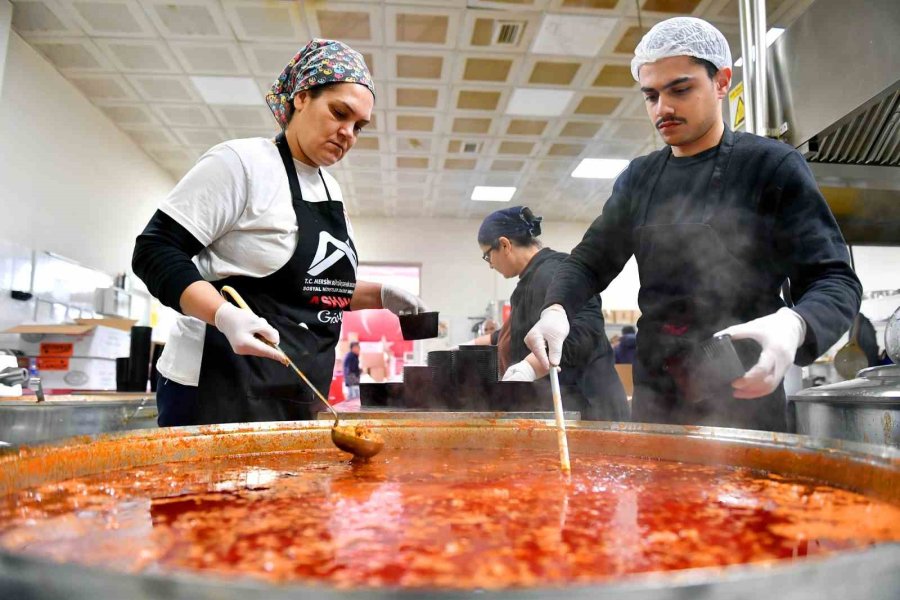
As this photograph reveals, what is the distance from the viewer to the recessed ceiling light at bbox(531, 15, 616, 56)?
5.02m

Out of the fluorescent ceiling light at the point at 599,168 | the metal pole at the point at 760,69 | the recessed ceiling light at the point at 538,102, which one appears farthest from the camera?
the fluorescent ceiling light at the point at 599,168

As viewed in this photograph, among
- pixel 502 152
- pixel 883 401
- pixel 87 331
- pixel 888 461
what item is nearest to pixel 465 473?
pixel 888 461

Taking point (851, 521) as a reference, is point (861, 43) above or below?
above

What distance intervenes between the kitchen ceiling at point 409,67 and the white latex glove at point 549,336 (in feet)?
13.0

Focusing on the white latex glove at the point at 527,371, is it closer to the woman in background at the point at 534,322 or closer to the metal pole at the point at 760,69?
the woman in background at the point at 534,322

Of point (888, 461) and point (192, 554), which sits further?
point (888, 461)

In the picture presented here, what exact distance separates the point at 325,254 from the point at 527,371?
929 mm

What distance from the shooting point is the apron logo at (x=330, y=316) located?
169 cm

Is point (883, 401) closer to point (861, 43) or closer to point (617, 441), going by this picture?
point (617, 441)

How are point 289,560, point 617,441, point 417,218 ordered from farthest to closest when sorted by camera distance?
point 417,218, point 617,441, point 289,560

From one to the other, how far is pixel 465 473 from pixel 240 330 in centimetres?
63

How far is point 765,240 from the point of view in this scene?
152 centimetres

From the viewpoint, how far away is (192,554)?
0.57 metres

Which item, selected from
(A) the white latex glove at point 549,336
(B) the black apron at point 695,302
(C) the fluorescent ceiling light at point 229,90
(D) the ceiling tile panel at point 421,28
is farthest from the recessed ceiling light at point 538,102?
(A) the white latex glove at point 549,336
